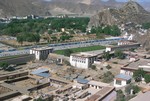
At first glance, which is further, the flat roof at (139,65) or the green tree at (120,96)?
the flat roof at (139,65)

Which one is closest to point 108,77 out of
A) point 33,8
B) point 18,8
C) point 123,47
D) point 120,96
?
point 120,96

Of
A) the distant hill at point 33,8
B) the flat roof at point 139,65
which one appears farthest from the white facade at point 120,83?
the distant hill at point 33,8

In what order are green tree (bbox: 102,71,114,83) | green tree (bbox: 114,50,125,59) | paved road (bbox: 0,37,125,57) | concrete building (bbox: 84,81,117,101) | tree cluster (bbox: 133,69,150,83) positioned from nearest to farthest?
1. concrete building (bbox: 84,81,117,101)
2. tree cluster (bbox: 133,69,150,83)
3. green tree (bbox: 102,71,114,83)
4. green tree (bbox: 114,50,125,59)
5. paved road (bbox: 0,37,125,57)

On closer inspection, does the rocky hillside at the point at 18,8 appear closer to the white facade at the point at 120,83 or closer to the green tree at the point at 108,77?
the green tree at the point at 108,77

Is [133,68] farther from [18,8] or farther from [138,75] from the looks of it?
[18,8]

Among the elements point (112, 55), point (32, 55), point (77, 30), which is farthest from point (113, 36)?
→ point (32, 55)

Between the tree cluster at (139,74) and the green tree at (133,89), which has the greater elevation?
the tree cluster at (139,74)

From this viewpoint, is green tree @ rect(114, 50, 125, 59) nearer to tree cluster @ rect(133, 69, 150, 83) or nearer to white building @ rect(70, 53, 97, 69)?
white building @ rect(70, 53, 97, 69)

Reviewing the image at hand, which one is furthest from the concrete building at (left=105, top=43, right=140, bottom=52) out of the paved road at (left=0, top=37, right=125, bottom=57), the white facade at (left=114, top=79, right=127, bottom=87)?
the white facade at (left=114, top=79, right=127, bottom=87)

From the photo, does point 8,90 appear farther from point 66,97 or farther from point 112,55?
point 112,55

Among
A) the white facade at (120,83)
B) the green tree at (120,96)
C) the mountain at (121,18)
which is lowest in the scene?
the green tree at (120,96)

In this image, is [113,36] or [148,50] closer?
[148,50]
